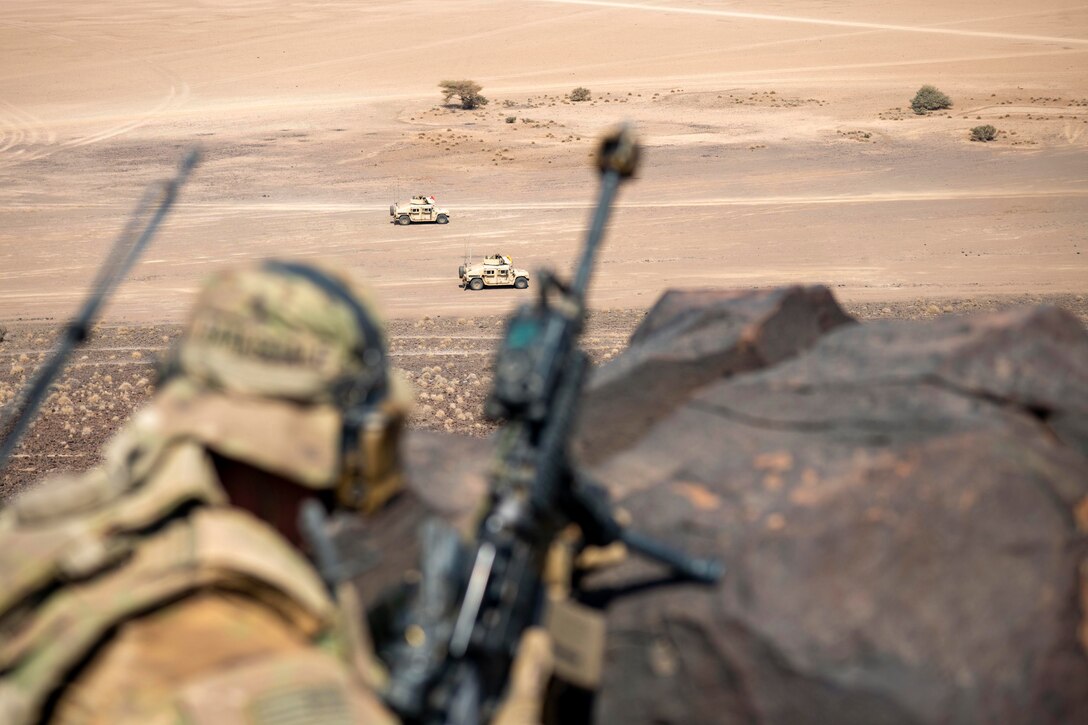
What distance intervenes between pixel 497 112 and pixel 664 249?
16.4 m

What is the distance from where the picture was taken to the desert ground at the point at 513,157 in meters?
18.4

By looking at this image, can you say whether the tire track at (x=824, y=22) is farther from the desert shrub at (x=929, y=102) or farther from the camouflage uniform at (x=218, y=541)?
the camouflage uniform at (x=218, y=541)

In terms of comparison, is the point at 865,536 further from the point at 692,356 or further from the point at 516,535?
the point at 692,356

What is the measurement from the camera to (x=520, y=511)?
285cm

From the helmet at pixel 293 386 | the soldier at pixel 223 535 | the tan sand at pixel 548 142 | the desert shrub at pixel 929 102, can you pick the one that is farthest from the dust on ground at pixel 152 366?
the desert shrub at pixel 929 102

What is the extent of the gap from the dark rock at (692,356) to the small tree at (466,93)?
33.8 meters

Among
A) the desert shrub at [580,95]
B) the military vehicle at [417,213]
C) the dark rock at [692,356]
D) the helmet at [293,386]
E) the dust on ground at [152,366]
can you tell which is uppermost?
the helmet at [293,386]

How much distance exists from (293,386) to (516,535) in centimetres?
68

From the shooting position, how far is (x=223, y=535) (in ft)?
7.82

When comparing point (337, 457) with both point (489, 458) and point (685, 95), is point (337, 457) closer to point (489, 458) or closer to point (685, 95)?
point (489, 458)

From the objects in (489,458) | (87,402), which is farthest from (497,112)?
(489,458)

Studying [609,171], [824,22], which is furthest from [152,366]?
[824,22]

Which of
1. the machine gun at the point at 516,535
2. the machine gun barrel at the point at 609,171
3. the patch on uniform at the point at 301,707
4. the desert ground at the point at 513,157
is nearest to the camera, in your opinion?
the patch on uniform at the point at 301,707

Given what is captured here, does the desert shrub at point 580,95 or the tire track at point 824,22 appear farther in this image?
the tire track at point 824,22
